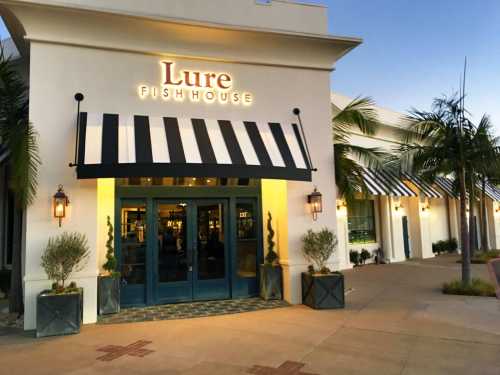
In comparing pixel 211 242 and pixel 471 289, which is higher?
pixel 211 242

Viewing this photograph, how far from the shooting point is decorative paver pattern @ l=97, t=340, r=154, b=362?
5794 mm

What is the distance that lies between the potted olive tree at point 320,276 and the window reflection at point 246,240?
4.66ft

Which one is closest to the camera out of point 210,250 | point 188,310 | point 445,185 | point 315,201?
point 188,310

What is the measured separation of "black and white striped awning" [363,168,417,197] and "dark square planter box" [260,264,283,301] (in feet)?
24.7

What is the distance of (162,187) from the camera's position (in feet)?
31.0

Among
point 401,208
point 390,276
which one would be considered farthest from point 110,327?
point 401,208

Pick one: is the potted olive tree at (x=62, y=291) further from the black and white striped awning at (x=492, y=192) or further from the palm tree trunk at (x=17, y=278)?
the black and white striped awning at (x=492, y=192)

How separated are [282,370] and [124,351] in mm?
2581

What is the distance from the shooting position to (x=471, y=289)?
9.98m

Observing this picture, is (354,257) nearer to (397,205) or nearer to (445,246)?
(397,205)

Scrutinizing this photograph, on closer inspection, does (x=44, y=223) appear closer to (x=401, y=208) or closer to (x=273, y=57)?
(x=273, y=57)

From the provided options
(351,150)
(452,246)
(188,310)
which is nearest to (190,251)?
(188,310)

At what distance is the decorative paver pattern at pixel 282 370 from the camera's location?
505cm

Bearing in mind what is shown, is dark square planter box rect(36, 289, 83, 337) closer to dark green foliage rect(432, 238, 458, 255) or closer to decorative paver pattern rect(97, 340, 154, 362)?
decorative paver pattern rect(97, 340, 154, 362)
